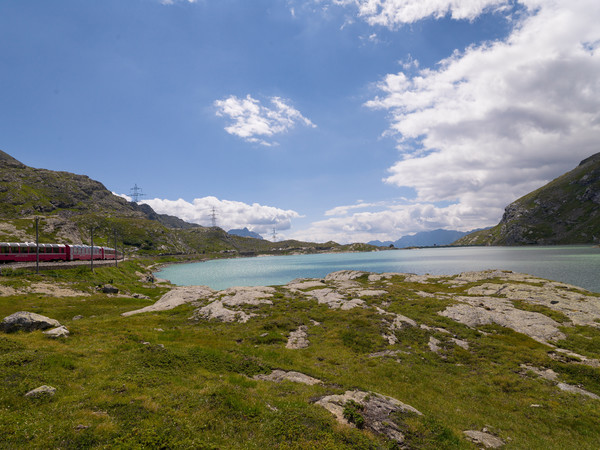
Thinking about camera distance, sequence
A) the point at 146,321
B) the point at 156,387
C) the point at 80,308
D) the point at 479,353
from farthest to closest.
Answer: the point at 80,308 → the point at 146,321 → the point at 479,353 → the point at 156,387

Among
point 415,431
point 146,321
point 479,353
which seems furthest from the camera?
point 146,321

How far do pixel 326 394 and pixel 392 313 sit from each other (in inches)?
997

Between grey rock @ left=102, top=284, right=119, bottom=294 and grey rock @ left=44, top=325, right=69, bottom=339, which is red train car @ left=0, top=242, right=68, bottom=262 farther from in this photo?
grey rock @ left=44, top=325, right=69, bottom=339

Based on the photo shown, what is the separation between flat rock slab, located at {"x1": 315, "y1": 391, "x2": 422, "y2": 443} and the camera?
46.4ft

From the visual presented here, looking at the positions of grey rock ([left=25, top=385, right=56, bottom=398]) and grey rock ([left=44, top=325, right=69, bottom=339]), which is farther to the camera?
grey rock ([left=44, top=325, right=69, bottom=339])

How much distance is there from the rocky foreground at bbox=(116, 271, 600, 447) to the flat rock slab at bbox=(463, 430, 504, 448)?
60 mm

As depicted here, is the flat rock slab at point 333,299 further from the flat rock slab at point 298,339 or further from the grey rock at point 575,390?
the grey rock at point 575,390

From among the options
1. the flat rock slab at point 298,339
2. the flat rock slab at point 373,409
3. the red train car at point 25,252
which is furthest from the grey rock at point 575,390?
the red train car at point 25,252

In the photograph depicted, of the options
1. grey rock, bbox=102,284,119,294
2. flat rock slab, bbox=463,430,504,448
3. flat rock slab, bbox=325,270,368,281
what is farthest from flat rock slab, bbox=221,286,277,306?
flat rock slab, bbox=325,270,368,281

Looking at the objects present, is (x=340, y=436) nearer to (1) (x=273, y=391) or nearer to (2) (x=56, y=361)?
(1) (x=273, y=391)

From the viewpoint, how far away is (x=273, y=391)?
675 inches

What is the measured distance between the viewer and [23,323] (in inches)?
966

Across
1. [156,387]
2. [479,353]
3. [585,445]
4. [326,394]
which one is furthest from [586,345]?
[156,387]

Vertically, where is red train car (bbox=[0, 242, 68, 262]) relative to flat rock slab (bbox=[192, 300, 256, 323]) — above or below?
above
